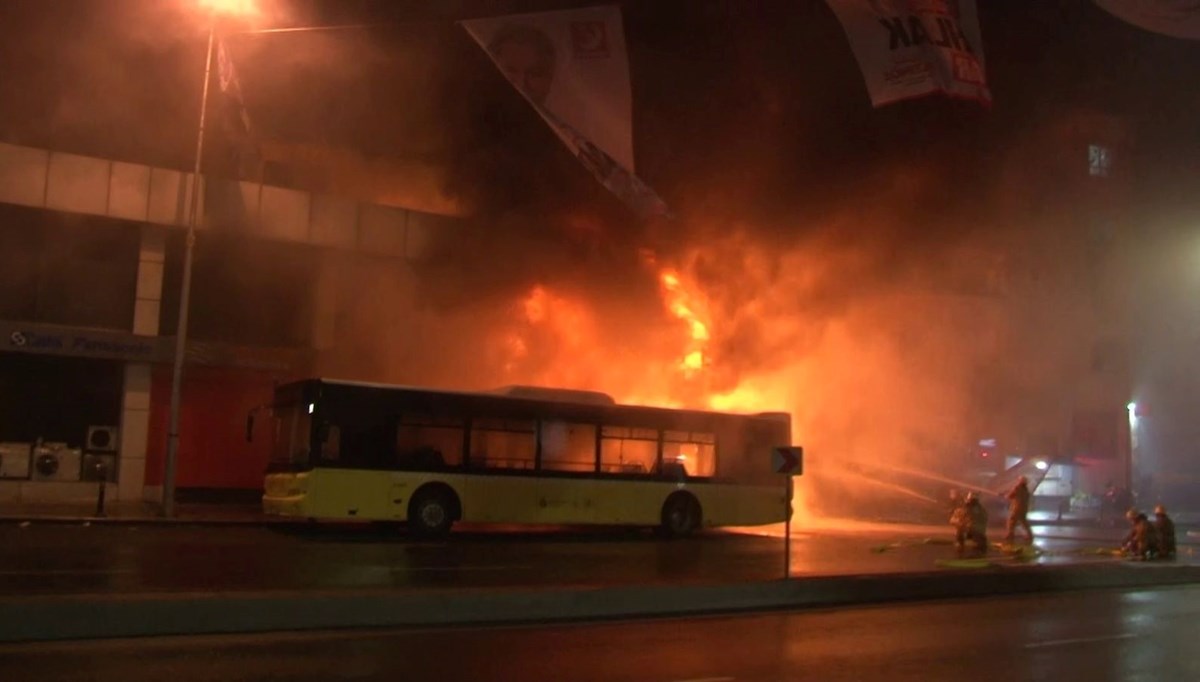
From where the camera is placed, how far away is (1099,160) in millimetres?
47250

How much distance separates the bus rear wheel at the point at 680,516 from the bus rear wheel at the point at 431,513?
4.25 metres

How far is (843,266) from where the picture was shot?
1218 inches

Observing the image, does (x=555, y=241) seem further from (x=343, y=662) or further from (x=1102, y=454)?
(x=1102, y=454)

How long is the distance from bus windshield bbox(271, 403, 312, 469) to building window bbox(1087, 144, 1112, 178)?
39.9m

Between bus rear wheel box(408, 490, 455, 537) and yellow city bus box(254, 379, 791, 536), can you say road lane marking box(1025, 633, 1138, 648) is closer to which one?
yellow city bus box(254, 379, 791, 536)

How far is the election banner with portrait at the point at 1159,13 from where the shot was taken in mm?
13812

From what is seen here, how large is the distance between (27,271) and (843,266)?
21.0 metres

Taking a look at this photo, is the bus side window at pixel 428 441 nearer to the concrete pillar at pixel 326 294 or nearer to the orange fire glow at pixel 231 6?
the orange fire glow at pixel 231 6

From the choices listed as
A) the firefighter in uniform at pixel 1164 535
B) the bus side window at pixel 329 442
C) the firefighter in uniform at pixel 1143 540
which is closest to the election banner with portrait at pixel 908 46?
the firefighter in uniform at pixel 1143 540

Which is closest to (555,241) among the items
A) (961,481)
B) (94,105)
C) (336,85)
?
(336,85)

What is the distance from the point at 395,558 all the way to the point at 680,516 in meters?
7.17

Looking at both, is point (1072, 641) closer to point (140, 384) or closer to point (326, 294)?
point (140, 384)

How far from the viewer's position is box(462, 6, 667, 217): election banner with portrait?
20594 millimetres

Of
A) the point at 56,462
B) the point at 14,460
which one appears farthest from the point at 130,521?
the point at 14,460
